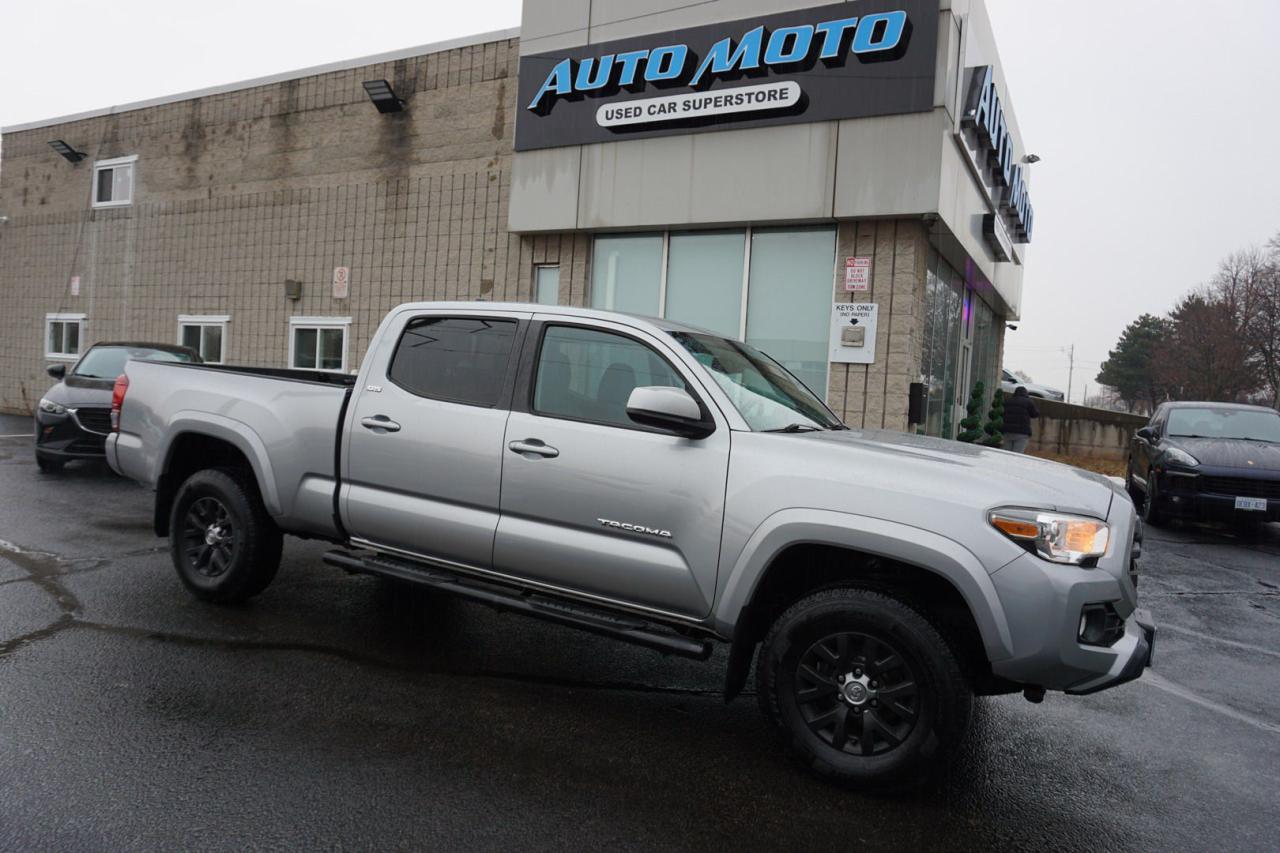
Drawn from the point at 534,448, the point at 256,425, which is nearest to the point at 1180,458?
the point at 534,448

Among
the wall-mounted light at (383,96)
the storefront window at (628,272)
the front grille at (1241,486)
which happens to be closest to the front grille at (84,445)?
the storefront window at (628,272)

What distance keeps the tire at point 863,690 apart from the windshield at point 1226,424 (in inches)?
376

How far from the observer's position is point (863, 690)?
3268 mm

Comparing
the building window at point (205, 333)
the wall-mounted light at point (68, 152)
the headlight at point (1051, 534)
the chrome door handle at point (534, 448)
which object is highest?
the wall-mounted light at point (68, 152)

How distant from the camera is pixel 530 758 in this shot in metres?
3.39

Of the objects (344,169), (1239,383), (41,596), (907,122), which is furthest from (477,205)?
(1239,383)

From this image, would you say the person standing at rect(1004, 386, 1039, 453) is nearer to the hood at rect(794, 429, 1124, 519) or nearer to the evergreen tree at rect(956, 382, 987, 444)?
the evergreen tree at rect(956, 382, 987, 444)

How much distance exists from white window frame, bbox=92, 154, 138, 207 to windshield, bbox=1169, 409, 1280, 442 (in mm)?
20284

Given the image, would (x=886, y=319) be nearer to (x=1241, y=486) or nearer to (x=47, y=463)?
(x=1241, y=486)

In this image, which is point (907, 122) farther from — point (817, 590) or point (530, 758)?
point (530, 758)

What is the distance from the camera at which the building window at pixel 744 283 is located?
11188 mm

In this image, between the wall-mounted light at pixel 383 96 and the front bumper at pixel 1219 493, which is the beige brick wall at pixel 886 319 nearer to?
the front bumper at pixel 1219 493

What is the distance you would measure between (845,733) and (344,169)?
14.7 metres

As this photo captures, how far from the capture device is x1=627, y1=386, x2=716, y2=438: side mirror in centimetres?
349
